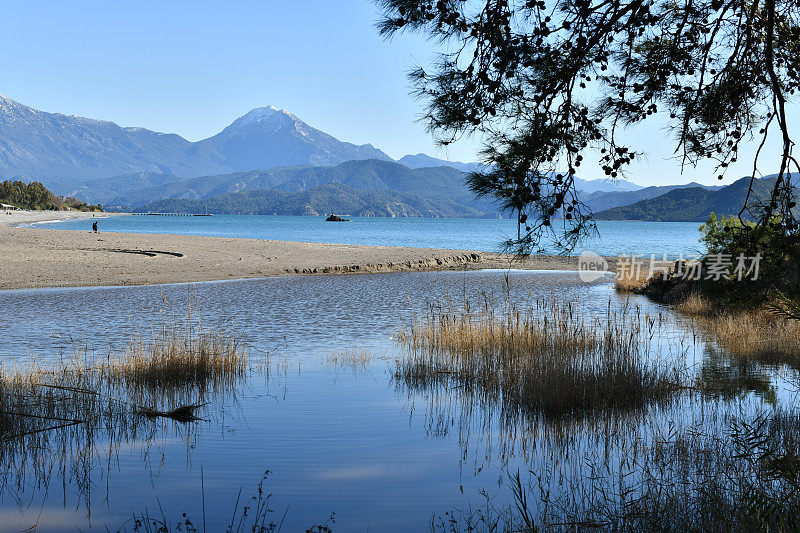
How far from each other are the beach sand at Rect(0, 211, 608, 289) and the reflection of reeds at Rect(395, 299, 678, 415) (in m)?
12.0

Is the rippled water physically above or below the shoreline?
below

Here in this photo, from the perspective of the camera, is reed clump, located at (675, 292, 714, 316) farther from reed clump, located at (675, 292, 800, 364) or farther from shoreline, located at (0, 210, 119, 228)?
shoreline, located at (0, 210, 119, 228)

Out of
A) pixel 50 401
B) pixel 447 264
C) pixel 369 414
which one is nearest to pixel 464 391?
pixel 369 414

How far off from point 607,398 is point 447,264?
32.3 metres

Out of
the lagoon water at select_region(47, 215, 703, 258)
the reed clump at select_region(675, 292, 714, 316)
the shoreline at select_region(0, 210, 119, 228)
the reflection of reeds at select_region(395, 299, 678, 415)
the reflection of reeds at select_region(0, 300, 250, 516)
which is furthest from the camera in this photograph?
the lagoon water at select_region(47, 215, 703, 258)

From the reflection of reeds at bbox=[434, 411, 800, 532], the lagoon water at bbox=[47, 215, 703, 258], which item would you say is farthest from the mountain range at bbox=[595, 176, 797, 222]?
the reflection of reeds at bbox=[434, 411, 800, 532]

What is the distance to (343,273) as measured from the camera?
33.3 metres

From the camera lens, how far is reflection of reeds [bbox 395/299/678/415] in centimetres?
878

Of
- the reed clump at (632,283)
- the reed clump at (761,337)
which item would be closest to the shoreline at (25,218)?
the reed clump at (632,283)

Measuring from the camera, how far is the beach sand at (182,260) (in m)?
26.5

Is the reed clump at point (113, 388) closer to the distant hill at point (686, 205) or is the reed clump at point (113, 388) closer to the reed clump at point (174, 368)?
the reed clump at point (174, 368)

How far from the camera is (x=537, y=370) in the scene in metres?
9.30

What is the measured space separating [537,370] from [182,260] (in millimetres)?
27685

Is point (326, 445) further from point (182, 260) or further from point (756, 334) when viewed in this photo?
point (182, 260)
